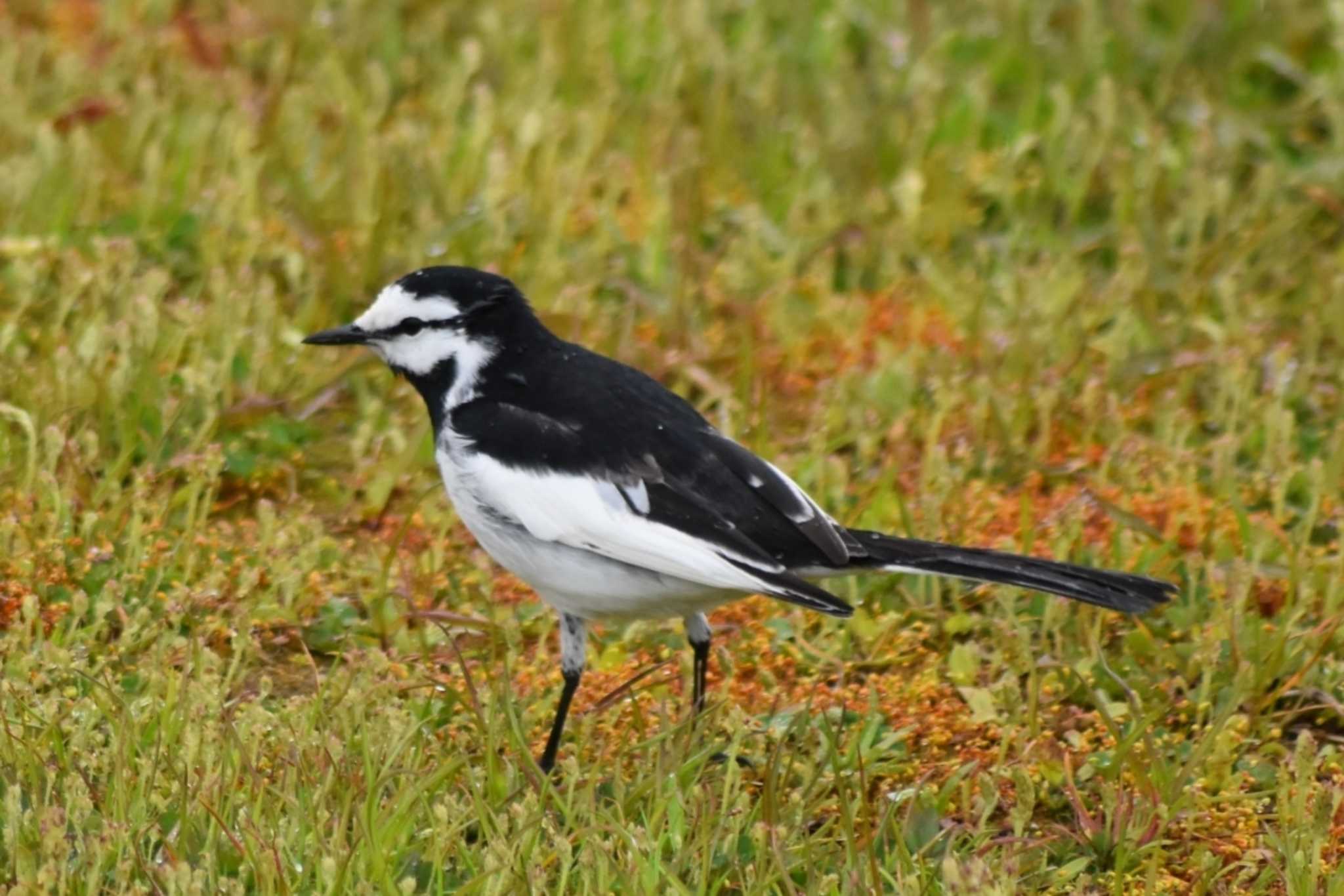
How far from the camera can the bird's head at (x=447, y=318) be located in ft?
17.4

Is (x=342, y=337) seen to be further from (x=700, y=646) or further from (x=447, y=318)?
(x=700, y=646)

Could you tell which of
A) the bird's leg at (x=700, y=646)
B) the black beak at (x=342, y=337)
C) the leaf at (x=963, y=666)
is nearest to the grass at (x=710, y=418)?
the leaf at (x=963, y=666)

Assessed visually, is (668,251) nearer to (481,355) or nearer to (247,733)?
(481,355)

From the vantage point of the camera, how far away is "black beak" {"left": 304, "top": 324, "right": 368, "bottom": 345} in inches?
213

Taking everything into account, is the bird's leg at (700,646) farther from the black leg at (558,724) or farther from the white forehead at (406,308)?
the white forehead at (406,308)

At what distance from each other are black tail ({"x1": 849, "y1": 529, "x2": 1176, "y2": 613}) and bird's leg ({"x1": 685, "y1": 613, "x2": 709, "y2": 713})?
0.49m

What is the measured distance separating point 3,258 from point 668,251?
2.33 meters

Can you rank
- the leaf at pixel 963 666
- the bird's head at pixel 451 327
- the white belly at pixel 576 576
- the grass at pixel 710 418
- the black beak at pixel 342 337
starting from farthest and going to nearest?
the leaf at pixel 963 666 → the black beak at pixel 342 337 → the bird's head at pixel 451 327 → the white belly at pixel 576 576 → the grass at pixel 710 418

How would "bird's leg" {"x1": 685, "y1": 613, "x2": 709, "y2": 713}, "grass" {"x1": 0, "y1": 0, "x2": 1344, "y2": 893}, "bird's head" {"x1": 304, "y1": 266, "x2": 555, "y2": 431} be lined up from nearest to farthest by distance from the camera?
"grass" {"x1": 0, "y1": 0, "x2": 1344, "y2": 893}, "bird's leg" {"x1": 685, "y1": 613, "x2": 709, "y2": 713}, "bird's head" {"x1": 304, "y1": 266, "x2": 555, "y2": 431}

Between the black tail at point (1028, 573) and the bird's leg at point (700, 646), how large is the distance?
49 cm

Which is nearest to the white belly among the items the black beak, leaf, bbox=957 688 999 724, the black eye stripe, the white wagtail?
the white wagtail

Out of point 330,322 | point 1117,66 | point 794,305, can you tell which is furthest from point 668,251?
point 1117,66

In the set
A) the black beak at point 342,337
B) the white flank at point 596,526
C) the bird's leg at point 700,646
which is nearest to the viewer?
the white flank at point 596,526

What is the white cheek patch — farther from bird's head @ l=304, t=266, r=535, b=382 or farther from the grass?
the grass
